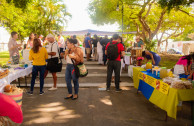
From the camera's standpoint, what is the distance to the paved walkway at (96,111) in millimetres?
3680

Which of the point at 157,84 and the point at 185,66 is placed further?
the point at 185,66

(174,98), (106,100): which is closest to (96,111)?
(106,100)

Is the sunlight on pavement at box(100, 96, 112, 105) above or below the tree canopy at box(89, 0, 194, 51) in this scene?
below

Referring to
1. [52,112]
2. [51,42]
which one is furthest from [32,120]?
[51,42]

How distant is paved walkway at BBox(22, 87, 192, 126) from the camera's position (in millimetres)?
3680

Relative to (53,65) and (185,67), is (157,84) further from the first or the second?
(53,65)

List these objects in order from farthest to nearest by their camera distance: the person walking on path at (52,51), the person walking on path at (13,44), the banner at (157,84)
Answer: the person walking on path at (13,44) < the person walking on path at (52,51) < the banner at (157,84)

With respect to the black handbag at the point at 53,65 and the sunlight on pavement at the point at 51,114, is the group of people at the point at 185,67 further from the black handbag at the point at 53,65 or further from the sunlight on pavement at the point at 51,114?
the black handbag at the point at 53,65

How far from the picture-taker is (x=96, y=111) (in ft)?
14.1

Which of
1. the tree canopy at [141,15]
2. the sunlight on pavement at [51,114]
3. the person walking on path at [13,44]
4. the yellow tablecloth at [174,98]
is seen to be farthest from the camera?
the tree canopy at [141,15]

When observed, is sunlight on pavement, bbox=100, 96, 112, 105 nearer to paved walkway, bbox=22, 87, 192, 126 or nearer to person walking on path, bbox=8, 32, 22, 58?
paved walkway, bbox=22, 87, 192, 126

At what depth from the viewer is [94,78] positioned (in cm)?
819

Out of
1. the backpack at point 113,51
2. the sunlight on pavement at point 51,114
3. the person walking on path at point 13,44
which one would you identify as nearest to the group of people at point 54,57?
the sunlight on pavement at point 51,114

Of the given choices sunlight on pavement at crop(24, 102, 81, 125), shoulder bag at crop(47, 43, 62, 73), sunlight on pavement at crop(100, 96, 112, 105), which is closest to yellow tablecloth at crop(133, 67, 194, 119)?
sunlight on pavement at crop(100, 96, 112, 105)
